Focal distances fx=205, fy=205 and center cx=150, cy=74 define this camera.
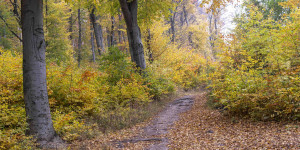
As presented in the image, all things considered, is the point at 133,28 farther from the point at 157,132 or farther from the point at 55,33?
the point at 55,33

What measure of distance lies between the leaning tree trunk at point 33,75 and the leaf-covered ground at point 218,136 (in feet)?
2.76

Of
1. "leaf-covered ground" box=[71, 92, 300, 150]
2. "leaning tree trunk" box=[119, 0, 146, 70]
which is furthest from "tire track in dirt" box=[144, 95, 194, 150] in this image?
"leaning tree trunk" box=[119, 0, 146, 70]

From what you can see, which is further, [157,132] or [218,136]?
[157,132]

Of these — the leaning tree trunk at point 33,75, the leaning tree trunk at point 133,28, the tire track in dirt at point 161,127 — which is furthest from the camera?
the leaning tree trunk at point 133,28

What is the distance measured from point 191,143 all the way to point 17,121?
12.7ft

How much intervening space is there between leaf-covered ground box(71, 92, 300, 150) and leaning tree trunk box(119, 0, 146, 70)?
4.61 meters

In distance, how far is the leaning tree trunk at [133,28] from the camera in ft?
32.6

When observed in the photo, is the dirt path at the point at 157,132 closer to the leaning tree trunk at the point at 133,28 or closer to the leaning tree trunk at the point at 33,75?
the leaning tree trunk at the point at 33,75

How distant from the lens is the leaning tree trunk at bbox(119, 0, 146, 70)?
32.6 ft

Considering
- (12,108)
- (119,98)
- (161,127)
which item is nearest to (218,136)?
(161,127)

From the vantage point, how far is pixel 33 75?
4.28 metres

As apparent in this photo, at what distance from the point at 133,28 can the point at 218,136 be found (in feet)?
22.5

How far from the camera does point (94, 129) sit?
222 inches

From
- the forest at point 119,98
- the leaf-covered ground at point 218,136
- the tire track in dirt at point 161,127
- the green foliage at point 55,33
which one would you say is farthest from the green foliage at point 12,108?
the green foliage at point 55,33
